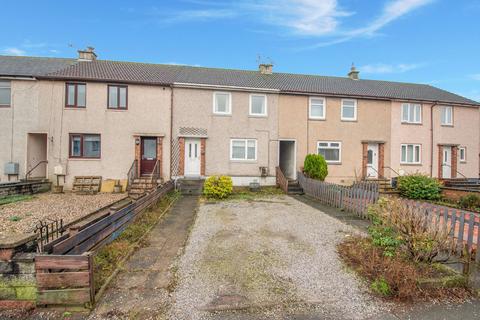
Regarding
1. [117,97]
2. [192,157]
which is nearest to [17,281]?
[192,157]

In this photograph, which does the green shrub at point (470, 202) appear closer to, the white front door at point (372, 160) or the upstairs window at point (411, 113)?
the white front door at point (372, 160)

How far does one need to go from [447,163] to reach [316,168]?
36.6ft

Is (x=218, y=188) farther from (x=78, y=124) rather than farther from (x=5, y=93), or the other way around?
(x=5, y=93)

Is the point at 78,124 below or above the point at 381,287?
above

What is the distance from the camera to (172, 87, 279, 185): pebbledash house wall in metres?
14.4

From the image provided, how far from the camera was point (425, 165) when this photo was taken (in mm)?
17125

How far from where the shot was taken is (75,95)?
1360 centimetres

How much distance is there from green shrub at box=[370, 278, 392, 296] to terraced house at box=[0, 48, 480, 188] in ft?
36.1

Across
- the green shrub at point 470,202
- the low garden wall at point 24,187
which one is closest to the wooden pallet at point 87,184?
the low garden wall at point 24,187

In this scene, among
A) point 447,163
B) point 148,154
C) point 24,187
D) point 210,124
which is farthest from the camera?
point 447,163

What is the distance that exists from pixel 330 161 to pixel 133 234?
13141 millimetres

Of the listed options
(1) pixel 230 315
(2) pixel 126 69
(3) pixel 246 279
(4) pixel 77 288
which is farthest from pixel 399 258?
(2) pixel 126 69

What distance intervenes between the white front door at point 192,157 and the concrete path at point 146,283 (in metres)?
7.91

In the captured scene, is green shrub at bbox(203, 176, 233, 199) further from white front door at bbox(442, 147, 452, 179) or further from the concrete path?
white front door at bbox(442, 147, 452, 179)
